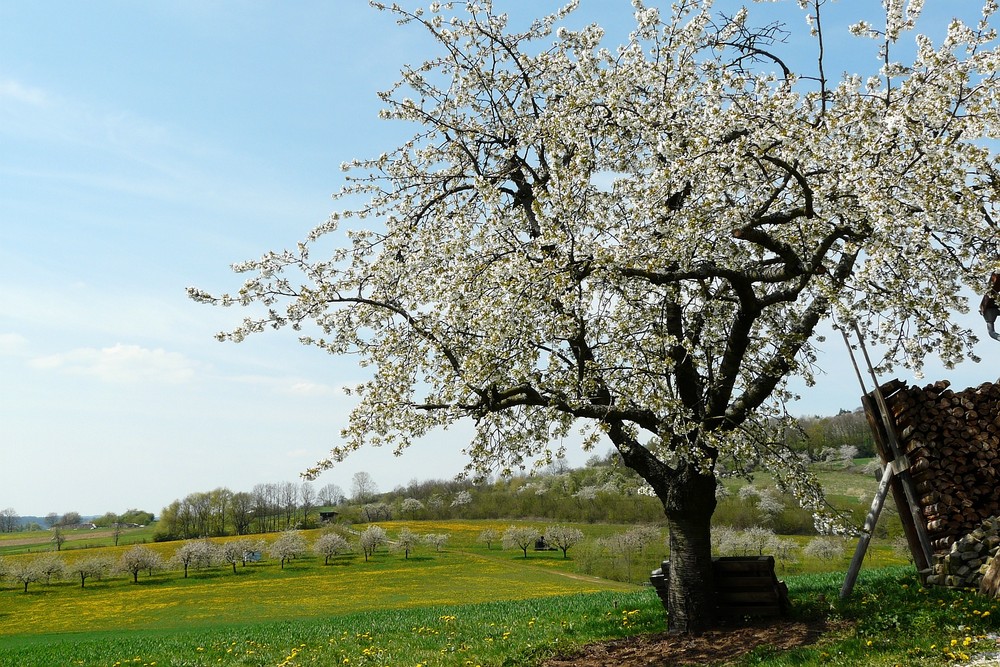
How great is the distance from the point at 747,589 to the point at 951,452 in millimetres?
4710

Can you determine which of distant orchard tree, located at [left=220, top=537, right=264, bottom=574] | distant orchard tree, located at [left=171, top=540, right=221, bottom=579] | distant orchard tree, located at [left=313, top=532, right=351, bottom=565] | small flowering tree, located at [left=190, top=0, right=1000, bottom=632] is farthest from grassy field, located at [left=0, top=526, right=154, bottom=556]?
small flowering tree, located at [left=190, top=0, right=1000, bottom=632]

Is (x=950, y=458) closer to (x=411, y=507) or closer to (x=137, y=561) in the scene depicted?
(x=137, y=561)

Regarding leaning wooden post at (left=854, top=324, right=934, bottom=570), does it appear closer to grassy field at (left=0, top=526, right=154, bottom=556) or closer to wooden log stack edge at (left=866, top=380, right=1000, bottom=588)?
wooden log stack edge at (left=866, top=380, right=1000, bottom=588)

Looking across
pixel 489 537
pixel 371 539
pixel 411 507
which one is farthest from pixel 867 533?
pixel 411 507

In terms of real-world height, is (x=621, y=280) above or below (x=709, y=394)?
above

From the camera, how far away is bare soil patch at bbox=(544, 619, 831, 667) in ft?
31.5

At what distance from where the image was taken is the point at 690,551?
37.8 ft

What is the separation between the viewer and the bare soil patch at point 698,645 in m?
9.61

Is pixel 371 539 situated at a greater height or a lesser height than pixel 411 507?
lesser

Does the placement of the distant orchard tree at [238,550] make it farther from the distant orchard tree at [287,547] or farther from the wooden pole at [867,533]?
the wooden pole at [867,533]

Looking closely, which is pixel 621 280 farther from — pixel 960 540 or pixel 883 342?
pixel 960 540

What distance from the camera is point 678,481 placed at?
11.7 metres

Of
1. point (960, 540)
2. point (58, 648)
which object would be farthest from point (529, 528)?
point (960, 540)

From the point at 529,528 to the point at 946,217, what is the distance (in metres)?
60.5
